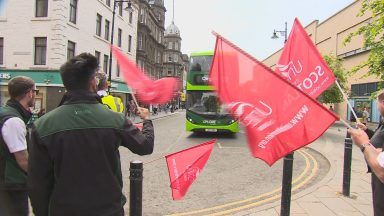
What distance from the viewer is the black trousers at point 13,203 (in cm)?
329

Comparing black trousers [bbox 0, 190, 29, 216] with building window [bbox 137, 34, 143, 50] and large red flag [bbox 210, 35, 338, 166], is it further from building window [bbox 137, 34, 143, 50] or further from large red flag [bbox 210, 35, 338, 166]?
building window [bbox 137, 34, 143, 50]

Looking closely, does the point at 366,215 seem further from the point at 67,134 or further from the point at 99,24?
the point at 99,24

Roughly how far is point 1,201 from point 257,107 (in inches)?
91.5

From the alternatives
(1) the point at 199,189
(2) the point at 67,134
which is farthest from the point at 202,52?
(2) the point at 67,134

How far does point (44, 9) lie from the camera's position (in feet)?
82.4

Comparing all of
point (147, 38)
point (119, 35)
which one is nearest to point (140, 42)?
point (147, 38)

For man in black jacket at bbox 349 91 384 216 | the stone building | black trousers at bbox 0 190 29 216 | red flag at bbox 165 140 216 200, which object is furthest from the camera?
the stone building

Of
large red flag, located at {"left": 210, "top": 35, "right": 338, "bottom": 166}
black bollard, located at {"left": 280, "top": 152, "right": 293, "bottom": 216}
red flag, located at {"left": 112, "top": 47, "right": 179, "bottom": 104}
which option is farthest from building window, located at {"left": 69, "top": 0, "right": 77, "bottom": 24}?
large red flag, located at {"left": 210, "top": 35, "right": 338, "bottom": 166}

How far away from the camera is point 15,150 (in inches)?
125

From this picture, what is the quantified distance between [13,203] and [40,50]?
78.1ft

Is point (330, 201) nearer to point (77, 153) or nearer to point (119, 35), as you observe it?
point (77, 153)

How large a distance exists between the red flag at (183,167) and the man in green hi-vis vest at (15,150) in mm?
1414

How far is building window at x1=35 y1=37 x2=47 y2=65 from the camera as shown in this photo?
25.0 meters

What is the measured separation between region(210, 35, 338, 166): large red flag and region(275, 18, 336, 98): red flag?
0.45 m
